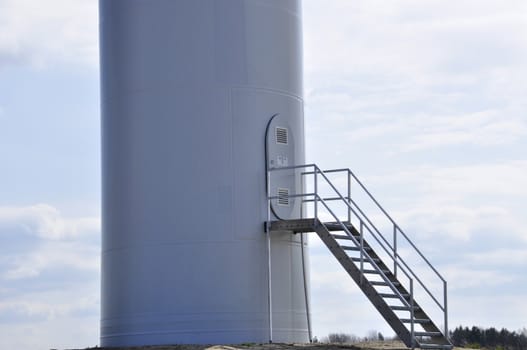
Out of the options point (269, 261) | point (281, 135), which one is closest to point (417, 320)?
point (269, 261)

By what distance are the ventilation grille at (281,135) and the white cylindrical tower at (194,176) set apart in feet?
0.07

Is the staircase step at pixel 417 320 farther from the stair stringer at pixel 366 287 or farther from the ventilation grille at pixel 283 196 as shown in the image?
the ventilation grille at pixel 283 196

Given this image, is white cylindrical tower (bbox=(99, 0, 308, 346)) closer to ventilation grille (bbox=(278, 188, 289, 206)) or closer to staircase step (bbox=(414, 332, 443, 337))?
ventilation grille (bbox=(278, 188, 289, 206))

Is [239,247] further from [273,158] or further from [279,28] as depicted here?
[279,28]

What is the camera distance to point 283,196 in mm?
23422

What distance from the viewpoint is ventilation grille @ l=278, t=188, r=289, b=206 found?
23.4 metres

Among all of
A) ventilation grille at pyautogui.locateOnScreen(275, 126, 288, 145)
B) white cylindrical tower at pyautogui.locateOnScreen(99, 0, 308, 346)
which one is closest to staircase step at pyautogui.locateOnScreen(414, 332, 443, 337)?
white cylindrical tower at pyautogui.locateOnScreen(99, 0, 308, 346)

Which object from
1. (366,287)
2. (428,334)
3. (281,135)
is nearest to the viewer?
(428,334)

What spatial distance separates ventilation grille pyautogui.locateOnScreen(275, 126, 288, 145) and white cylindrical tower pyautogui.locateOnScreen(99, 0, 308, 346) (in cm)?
2

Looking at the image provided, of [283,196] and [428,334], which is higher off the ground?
[283,196]

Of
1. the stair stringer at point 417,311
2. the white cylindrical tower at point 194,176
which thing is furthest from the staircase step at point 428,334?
the white cylindrical tower at point 194,176

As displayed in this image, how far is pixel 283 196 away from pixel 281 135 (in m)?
1.34

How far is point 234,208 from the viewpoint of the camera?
22.5m

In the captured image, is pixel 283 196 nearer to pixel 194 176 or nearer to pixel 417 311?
pixel 194 176
